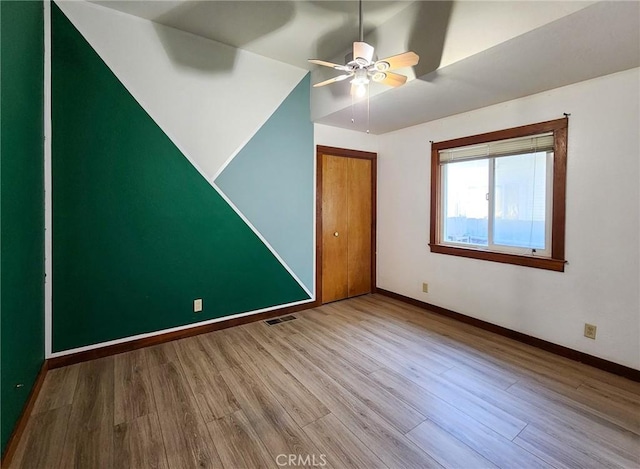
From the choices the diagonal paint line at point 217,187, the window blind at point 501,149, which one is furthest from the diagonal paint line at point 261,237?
the window blind at point 501,149

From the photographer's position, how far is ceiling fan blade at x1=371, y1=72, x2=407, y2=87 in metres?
2.23

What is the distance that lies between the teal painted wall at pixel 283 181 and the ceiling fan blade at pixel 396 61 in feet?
5.57

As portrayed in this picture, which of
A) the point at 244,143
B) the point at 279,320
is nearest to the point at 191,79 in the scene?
the point at 244,143

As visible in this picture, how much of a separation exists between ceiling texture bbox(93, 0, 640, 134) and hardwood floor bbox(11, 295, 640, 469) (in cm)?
242

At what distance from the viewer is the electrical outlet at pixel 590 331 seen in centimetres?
250

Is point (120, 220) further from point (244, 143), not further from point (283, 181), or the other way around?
point (283, 181)

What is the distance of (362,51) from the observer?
204cm

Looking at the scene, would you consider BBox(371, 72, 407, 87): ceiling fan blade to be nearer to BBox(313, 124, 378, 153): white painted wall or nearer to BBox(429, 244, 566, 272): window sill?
BBox(313, 124, 378, 153): white painted wall

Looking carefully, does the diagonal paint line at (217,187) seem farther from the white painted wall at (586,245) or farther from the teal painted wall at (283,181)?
the white painted wall at (586,245)

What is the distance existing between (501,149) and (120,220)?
388 cm

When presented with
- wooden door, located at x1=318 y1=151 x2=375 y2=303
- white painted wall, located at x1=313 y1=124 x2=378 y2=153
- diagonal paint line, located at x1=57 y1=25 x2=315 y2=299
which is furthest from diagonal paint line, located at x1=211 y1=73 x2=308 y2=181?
wooden door, located at x1=318 y1=151 x2=375 y2=303

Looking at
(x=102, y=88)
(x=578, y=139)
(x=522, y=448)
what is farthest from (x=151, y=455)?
(x=578, y=139)

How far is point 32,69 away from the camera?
6.73 ft

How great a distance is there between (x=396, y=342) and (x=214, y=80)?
3.33 m
